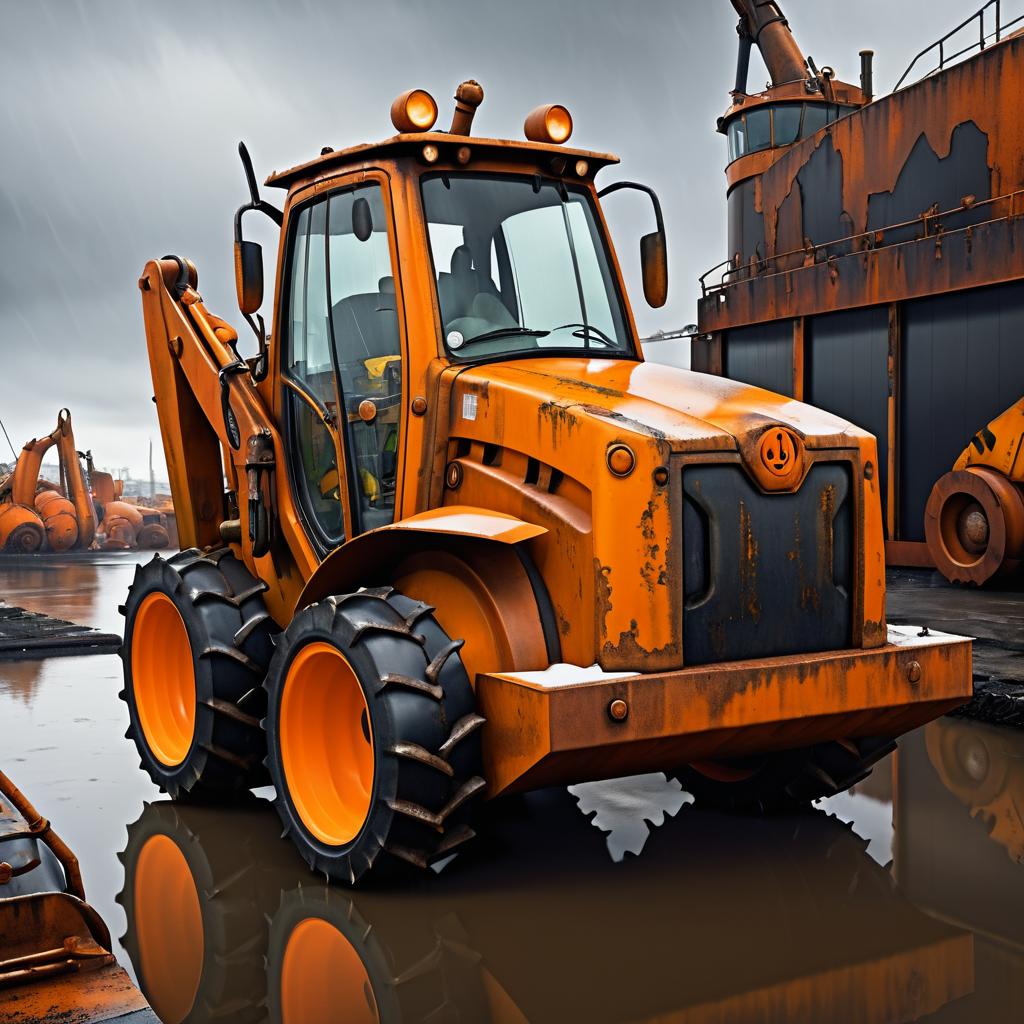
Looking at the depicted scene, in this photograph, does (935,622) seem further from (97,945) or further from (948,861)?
(97,945)

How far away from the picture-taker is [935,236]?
1666 cm

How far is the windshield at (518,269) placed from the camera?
530 cm

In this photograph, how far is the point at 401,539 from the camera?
16.5 feet

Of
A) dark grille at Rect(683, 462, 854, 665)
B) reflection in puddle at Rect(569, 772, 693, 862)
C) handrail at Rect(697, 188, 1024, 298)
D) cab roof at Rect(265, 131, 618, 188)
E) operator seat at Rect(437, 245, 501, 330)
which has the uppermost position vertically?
handrail at Rect(697, 188, 1024, 298)

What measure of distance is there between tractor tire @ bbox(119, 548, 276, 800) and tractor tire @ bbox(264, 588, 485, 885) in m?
0.57

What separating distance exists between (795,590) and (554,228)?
1.97 m

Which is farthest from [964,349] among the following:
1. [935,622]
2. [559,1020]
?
[559,1020]

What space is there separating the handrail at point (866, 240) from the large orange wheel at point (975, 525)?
3.55m

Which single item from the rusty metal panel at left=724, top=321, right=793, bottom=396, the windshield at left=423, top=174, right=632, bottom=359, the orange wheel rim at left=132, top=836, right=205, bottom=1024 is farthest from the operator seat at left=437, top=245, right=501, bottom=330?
the rusty metal panel at left=724, top=321, right=793, bottom=396

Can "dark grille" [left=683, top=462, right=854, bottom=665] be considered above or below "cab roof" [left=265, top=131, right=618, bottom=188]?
below

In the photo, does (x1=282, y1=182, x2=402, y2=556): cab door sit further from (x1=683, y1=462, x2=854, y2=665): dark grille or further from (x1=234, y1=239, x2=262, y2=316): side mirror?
(x1=683, y1=462, x2=854, y2=665): dark grille

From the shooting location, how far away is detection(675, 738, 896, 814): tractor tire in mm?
5523

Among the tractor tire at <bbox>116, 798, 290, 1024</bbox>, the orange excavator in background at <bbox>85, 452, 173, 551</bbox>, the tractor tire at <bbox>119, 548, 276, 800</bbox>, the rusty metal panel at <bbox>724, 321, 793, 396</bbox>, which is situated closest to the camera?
the tractor tire at <bbox>116, 798, 290, 1024</bbox>

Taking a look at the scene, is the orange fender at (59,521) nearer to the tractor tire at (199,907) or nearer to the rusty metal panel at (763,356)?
the rusty metal panel at (763,356)
